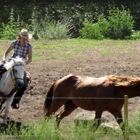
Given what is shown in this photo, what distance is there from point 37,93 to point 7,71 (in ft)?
6.93

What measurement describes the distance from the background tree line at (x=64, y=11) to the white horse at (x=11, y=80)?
1117cm

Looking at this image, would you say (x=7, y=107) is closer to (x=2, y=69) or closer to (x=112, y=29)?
(x=2, y=69)

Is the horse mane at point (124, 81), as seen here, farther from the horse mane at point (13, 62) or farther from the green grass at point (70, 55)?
the horse mane at point (13, 62)

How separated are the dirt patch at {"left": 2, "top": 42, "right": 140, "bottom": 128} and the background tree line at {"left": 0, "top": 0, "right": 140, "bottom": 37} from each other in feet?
18.7

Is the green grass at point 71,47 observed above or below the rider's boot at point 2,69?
above

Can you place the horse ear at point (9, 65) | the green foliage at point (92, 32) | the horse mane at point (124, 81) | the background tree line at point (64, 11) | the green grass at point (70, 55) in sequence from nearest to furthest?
1. the green grass at point (70, 55)
2. the horse mane at point (124, 81)
3. the horse ear at point (9, 65)
4. the green foliage at point (92, 32)
5. the background tree line at point (64, 11)

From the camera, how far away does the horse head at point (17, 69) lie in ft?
34.8

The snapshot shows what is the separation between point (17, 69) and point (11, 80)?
0.40 metres

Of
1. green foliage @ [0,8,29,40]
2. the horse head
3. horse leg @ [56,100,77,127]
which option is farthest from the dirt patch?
green foliage @ [0,8,29,40]

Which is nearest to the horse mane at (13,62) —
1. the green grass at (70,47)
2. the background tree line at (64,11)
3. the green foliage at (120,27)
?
the green grass at (70,47)

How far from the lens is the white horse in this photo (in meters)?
10.6

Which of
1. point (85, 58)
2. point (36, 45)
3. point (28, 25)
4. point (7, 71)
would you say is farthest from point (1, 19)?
point (7, 71)

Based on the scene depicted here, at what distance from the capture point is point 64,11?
82.7 ft

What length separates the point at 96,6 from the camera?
84.5 ft
